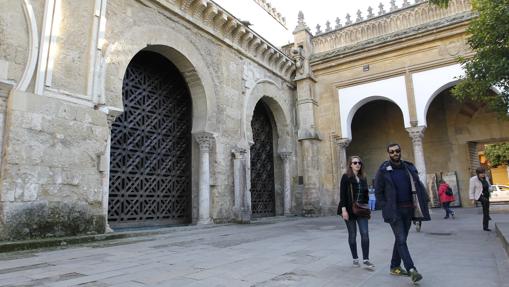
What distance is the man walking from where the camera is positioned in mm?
3303

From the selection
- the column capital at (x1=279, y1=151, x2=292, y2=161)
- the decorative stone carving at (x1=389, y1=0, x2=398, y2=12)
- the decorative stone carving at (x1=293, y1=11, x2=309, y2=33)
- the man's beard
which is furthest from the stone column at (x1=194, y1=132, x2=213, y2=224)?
the decorative stone carving at (x1=389, y1=0, x2=398, y2=12)

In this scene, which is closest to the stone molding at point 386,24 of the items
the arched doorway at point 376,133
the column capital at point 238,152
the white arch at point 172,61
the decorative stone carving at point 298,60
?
the decorative stone carving at point 298,60

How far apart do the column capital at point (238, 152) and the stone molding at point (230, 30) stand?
10.00ft

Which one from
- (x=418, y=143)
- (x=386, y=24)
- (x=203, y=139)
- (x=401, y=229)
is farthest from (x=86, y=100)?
(x=386, y=24)

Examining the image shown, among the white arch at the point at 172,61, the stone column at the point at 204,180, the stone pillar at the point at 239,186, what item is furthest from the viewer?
the stone pillar at the point at 239,186

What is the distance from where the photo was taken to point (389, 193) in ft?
11.1

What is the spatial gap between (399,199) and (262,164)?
9.32m

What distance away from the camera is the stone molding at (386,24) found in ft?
39.7

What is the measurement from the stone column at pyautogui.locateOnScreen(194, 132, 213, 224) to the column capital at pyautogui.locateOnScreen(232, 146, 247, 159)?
3.18 ft

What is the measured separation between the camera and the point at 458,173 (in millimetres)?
14102

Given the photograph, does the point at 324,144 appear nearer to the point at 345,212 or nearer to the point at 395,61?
the point at 395,61

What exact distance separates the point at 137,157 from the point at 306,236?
13.5 ft

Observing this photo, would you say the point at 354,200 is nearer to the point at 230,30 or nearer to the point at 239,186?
the point at 239,186

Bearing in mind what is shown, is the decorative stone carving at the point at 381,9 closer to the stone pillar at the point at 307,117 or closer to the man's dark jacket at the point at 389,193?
the stone pillar at the point at 307,117
